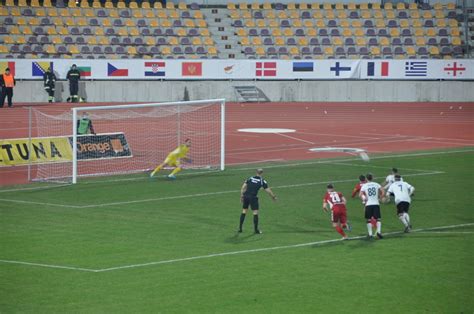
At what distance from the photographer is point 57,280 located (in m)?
21.7

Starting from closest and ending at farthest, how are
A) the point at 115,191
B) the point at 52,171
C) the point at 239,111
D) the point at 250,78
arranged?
the point at 115,191 < the point at 52,171 < the point at 239,111 < the point at 250,78

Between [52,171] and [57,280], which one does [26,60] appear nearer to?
[52,171]

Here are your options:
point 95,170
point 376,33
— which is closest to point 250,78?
point 376,33

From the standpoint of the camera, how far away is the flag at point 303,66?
2436 inches

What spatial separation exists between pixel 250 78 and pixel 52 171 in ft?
87.1

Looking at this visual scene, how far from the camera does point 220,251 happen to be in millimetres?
24734

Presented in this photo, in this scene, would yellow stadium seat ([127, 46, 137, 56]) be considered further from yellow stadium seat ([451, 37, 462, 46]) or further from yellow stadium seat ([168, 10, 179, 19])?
yellow stadium seat ([451, 37, 462, 46])

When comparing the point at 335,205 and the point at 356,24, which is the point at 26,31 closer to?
the point at 356,24

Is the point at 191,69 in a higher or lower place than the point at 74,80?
higher

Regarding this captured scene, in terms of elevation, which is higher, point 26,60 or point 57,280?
point 26,60

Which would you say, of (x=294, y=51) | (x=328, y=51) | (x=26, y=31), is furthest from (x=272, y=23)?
(x=26, y=31)

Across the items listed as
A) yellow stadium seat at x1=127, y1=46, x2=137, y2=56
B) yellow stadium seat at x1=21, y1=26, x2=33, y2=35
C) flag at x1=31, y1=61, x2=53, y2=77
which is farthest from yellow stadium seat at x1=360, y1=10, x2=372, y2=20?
yellow stadium seat at x1=21, y1=26, x2=33, y2=35

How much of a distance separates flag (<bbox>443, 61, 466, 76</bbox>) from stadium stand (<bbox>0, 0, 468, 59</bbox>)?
1593 mm

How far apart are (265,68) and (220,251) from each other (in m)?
37.7
